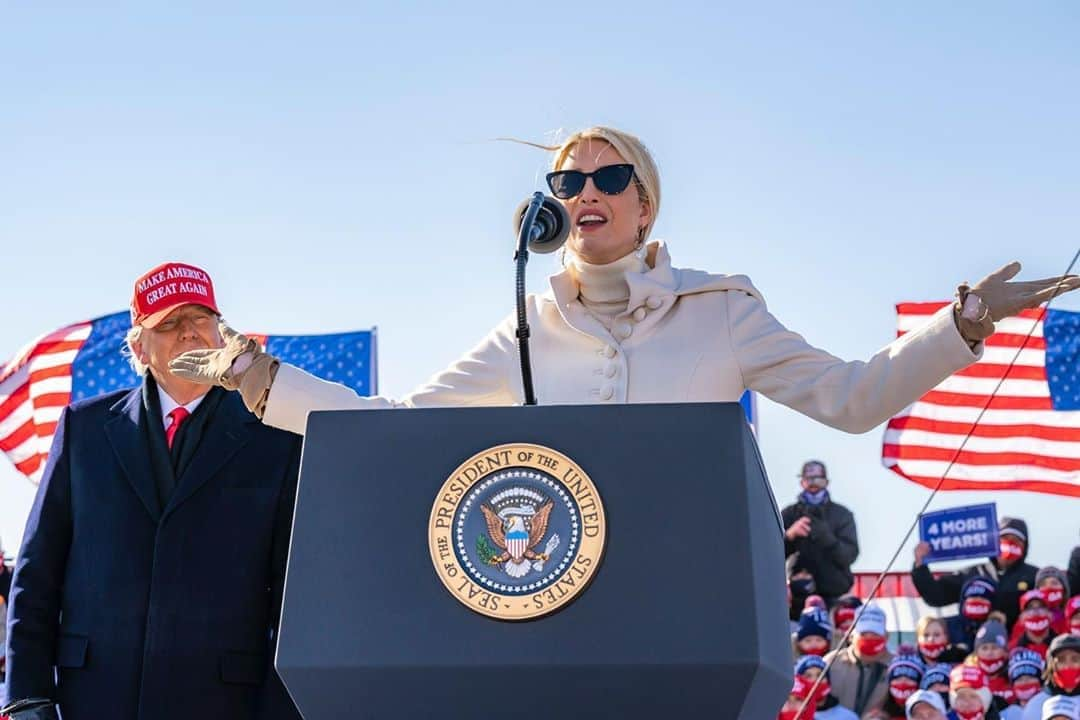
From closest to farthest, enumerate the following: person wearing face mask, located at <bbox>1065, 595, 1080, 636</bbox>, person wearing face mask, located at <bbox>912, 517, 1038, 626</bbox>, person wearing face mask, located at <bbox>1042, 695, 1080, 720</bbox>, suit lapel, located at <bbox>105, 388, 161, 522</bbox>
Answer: suit lapel, located at <bbox>105, 388, 161, 522</bbox>, person wearing face mask, located at <bbox>1042, 695, 1080, 720</bbox>, person wearing face mask, located at <bbox>1065, 595, 1080, 636</bbox>, person wearing face mask, located at <bbox>912, 517, 1038, 626</bbox>

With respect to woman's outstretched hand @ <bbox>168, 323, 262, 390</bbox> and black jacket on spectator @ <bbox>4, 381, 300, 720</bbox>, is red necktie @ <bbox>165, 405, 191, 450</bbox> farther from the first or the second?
woman's outstretched hand @ <bbox>168, 323, 262, 390</bbox>

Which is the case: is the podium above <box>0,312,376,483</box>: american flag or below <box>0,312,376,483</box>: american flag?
below

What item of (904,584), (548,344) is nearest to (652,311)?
(548,344)

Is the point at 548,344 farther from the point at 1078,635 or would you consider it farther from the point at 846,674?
the point at 846,674

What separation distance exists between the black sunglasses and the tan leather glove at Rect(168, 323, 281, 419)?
69 centimetres

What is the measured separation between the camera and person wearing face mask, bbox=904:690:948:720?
7773 mm

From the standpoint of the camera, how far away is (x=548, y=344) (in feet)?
10.1

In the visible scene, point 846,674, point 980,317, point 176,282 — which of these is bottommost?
point 846,674

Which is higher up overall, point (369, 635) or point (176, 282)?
point (176, 282)

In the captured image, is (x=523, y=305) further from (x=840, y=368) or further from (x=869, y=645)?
(x=869, y=645)

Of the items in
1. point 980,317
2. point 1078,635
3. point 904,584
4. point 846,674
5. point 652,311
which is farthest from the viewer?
point 904,584

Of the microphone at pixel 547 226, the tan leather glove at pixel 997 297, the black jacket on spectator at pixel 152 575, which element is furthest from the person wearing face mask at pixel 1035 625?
the microphone at pixel 547 226

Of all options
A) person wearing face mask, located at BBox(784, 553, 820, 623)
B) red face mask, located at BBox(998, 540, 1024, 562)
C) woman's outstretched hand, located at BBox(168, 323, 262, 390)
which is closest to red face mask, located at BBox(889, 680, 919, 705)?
person wearing face mask, located at BBox(784, 553, 820, 623)

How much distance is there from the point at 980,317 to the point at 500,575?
3.08ft
